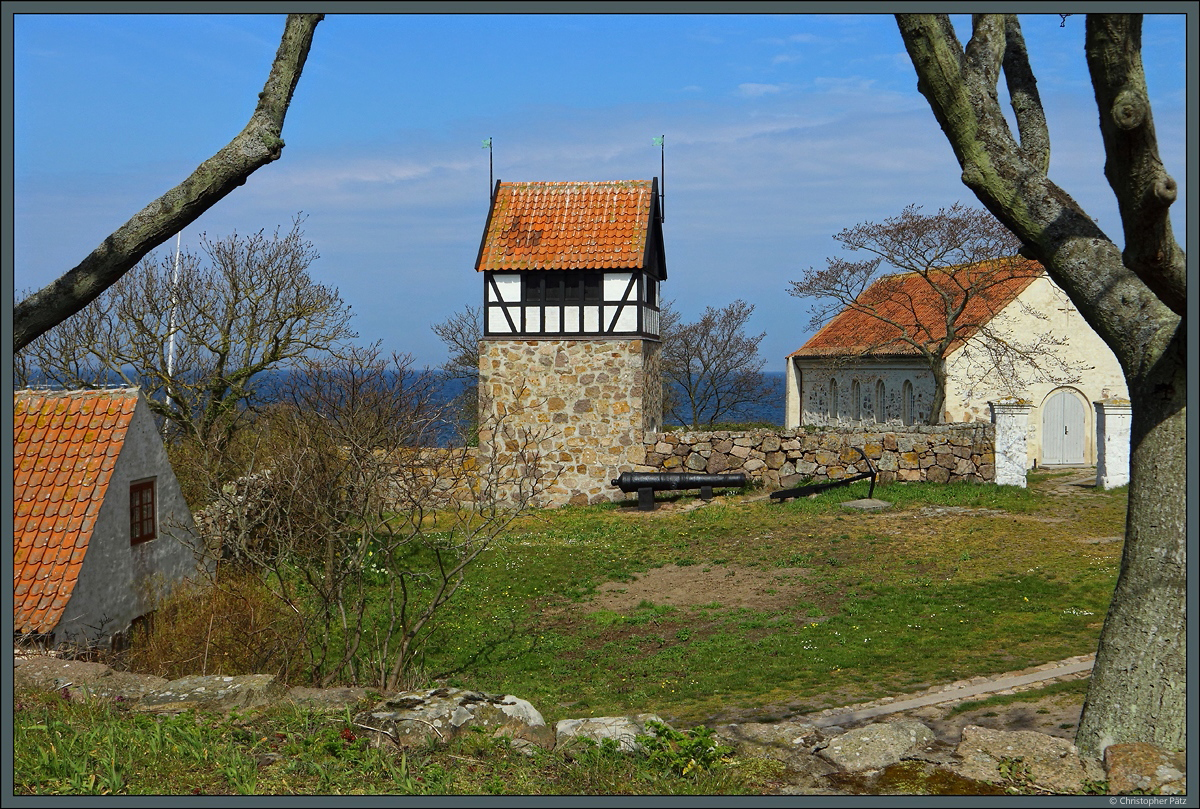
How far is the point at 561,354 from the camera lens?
67.0 ft

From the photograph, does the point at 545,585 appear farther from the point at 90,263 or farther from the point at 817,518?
the point at 90,263

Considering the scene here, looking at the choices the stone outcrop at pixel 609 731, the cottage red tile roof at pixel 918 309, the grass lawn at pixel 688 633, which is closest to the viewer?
the grass lawn at pixel 688 633

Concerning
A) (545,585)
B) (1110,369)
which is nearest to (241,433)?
(545,585)

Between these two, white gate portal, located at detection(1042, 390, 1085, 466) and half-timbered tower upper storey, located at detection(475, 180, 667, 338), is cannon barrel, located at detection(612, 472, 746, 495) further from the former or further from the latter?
white gate portal, located at detection(1042, 390, 1085, 466)

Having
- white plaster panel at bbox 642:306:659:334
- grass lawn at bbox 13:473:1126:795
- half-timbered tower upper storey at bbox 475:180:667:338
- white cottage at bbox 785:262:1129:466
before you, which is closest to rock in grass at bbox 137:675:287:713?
grass lawn at bbox 13:473:1126:795

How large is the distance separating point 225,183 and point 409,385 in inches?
257

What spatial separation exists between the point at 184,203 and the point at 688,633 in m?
6.89

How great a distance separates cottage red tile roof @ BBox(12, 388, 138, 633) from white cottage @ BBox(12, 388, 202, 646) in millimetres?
11

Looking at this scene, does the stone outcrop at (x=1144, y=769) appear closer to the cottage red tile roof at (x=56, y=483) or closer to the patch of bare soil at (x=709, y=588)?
the patch of bare soil at (x=709, y=588)

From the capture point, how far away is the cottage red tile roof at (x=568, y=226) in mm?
20250

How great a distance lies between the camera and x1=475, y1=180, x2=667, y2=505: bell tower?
20266 mm

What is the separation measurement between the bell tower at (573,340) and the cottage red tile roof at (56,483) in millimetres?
10162

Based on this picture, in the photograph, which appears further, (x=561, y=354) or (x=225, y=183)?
(x=561, y=354)

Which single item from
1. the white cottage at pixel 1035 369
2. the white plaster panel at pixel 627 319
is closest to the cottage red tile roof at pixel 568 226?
the white plaster panel at pixel 627 319
